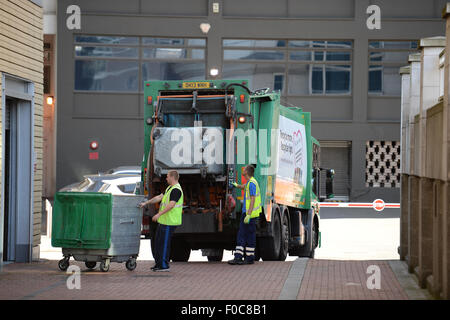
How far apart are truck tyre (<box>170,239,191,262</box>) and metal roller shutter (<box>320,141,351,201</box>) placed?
21973 mm

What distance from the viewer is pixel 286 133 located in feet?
61.2

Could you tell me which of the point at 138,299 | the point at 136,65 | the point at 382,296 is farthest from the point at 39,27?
the point at 136,65

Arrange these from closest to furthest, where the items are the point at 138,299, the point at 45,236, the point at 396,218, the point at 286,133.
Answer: the point at 138,299
the point at 286,133
the point at 45,236
the point at 396,218

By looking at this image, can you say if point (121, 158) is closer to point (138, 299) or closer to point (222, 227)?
point (222, 227)

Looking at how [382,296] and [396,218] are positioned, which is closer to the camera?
[382,296]

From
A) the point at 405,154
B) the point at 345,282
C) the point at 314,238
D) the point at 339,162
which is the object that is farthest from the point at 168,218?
the point at 339,162

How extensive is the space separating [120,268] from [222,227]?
200 centimetres

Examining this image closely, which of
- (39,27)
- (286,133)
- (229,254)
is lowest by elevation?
(229,254)

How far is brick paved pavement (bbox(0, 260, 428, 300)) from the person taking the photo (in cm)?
1141

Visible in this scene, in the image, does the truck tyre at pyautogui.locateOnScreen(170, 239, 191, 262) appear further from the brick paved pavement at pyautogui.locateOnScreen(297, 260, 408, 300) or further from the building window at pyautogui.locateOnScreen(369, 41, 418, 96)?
the building window at pyautogui.locateOnScreen(369, 41, 418, 96)

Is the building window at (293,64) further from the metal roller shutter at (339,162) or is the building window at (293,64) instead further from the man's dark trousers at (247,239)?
the man's dark trousers at (247,239)

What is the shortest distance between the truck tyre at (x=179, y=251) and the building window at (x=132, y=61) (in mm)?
21383

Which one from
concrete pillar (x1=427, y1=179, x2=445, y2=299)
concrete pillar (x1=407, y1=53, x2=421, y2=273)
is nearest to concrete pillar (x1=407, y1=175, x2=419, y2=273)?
concrete pillar (x1=407, y1=53, x2=421, y2=273)

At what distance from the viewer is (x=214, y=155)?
1559cm
